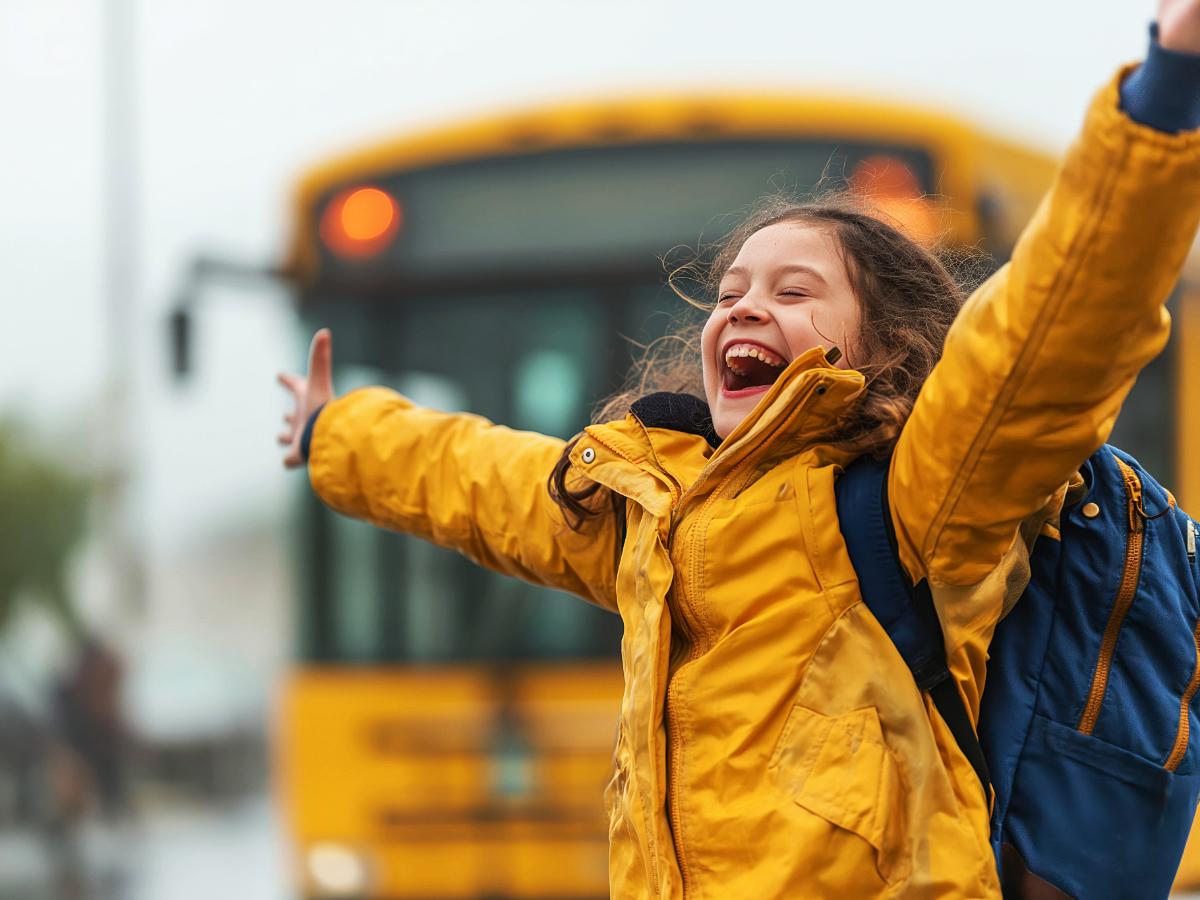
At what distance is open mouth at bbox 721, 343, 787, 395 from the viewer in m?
2.12

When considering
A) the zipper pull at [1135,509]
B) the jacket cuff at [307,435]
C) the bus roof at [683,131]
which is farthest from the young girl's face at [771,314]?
the bus roof at [683,131]

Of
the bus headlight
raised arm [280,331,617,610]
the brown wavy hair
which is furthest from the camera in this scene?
the bus headlight

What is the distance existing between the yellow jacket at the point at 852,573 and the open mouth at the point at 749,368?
13 cm

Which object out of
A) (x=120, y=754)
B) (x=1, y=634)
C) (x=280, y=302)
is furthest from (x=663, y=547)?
(x=1, y=634)

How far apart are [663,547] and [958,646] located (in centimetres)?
32

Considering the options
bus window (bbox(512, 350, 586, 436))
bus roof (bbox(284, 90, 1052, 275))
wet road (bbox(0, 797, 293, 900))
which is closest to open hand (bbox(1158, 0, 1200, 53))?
bus roof (bbox(284, 90, 1052, 275))

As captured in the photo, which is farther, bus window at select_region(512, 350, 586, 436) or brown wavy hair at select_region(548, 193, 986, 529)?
bus window at select_region(512, 350, 586, 436)

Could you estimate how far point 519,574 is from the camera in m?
2.46

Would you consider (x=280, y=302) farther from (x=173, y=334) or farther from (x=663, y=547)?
(x=663, y=547)

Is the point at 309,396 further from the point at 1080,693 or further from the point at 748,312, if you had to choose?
the point at 1080,693

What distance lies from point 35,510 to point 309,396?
27497 mm

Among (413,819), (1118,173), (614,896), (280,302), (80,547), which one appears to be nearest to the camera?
(1118,173)

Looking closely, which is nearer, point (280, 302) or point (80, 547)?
point (280, 302)

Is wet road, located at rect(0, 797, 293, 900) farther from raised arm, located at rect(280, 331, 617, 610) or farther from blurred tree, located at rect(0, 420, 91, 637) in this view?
raised arm, located at rect(280, 331, 617, 610)
